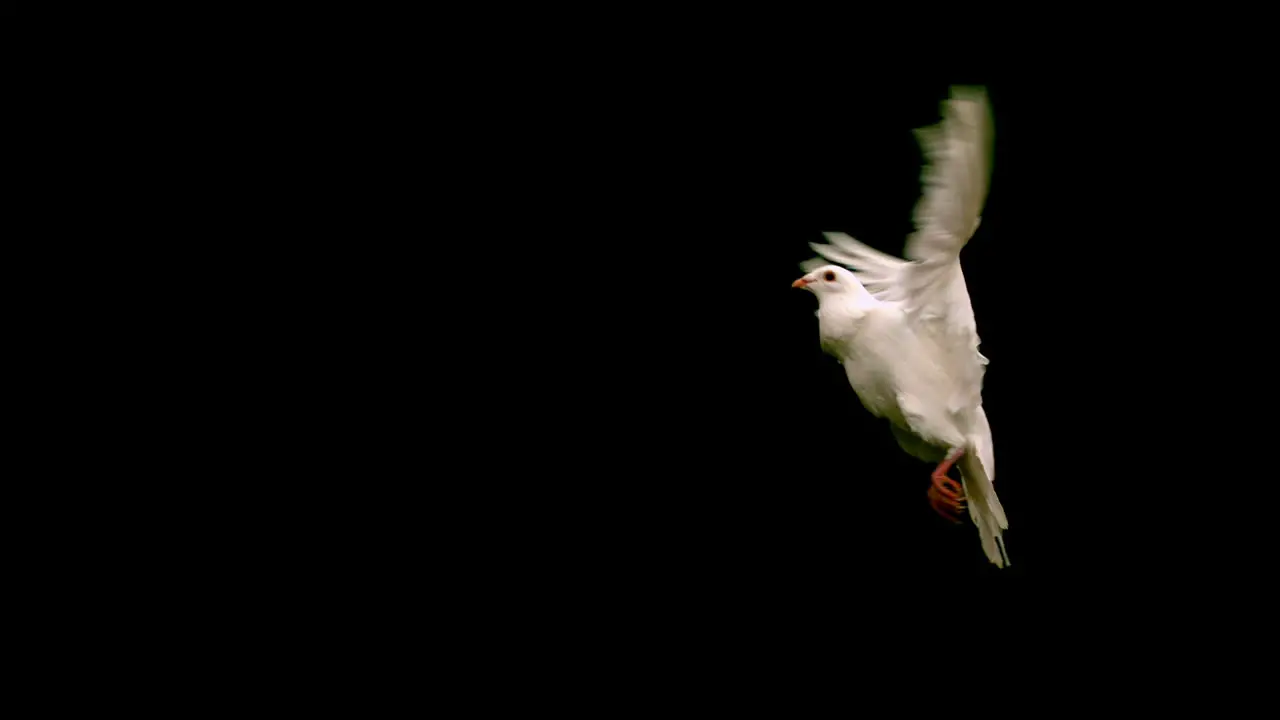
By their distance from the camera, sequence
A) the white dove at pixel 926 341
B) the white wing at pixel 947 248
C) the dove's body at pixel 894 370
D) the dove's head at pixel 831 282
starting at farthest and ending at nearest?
the dove's head at pixel 831 282, the dove's body at pixel 894 370, the white dove at pixel 926 341, the white wing at pixel 947 248

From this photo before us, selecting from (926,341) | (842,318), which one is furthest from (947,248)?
(842,318)

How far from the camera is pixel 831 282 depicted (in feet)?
10.7

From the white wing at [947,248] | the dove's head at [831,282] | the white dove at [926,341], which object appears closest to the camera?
the white wing at [947,248]

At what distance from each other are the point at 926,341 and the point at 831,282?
348mm

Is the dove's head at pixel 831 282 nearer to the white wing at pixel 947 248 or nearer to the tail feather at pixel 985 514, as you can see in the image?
the white wing at pixel 947 248

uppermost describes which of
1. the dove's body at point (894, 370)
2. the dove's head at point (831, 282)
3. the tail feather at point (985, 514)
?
the dove's head at point (831, 282)

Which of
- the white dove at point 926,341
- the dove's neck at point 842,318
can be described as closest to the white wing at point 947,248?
the white dove at point 926,341

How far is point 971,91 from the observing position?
8.15 feet

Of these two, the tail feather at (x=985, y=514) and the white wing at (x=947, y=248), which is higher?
the white wing at (x=947, y=248)

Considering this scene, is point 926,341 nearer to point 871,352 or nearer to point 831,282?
point 871,352

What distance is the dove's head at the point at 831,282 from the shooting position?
10.6 feet

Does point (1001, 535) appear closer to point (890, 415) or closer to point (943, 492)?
point (943, 492)

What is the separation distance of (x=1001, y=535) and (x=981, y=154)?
1294 millimetres

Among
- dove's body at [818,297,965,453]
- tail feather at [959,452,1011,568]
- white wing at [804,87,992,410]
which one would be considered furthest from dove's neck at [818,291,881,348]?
tail feather at [959,452,1011,568]
